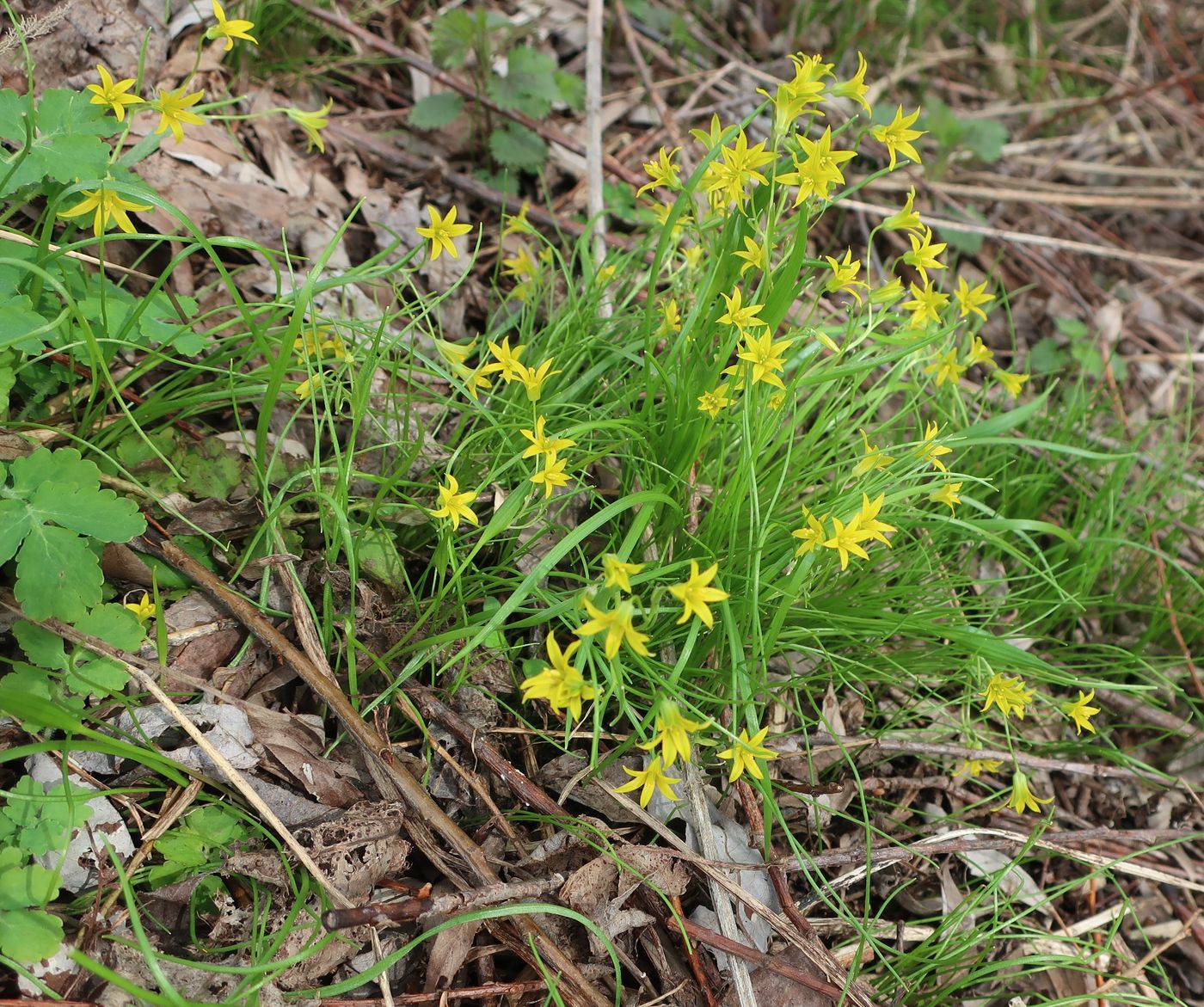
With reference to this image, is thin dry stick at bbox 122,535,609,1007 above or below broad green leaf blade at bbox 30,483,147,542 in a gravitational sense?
below

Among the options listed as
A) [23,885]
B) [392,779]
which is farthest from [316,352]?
[23,885]

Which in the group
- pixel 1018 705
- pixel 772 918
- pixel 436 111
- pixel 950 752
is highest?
pixel 436 111

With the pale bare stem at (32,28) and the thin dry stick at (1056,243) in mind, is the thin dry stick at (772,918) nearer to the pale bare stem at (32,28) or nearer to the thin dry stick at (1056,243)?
the pale bare stem at (32,28)

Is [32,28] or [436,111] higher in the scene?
[32,28]

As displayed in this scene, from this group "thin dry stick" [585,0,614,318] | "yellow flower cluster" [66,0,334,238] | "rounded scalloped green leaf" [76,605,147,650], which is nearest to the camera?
"rounded scalloped green leaf" [76,605,147,650]

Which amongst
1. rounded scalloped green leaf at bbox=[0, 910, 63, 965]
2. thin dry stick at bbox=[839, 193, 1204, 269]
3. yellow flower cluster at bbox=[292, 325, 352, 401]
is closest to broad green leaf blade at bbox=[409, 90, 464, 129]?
yellow flower cluster at bbox=[292, 325, 352, 401]

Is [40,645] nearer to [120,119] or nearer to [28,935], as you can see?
[28,935]

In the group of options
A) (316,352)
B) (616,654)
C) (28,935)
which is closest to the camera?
(28,935)

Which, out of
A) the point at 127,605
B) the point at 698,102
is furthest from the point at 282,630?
the point at 698,102

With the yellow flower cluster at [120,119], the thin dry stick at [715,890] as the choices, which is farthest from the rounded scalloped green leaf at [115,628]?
the thin dry stick at [715,890]

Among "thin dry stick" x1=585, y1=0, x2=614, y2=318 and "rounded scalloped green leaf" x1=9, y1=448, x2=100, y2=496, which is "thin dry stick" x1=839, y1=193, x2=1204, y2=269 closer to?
"thin dry stick" x1=585, y1=0, x2=614, y2=318

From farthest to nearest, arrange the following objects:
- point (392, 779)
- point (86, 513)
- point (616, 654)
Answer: point (392, 779) < point (86, 513) < point (616, 654)
